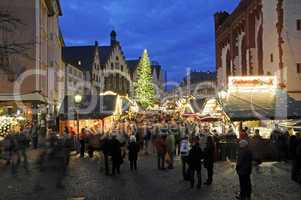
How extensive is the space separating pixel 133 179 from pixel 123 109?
3366cm

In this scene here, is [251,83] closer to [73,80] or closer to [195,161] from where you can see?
[195,161]

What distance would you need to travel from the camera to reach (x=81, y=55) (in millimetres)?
96875

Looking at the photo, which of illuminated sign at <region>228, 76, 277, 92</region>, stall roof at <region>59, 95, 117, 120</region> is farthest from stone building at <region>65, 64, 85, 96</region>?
illuminated sign at <region>228, 76, 277, 92</region>

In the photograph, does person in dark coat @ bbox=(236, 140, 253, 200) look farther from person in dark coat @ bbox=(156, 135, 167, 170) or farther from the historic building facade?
the historic building facade

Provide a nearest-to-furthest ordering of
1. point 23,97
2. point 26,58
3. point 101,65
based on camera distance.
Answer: point 23,97, point 26,58, point 101,65

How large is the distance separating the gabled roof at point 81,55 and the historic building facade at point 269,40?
132ft

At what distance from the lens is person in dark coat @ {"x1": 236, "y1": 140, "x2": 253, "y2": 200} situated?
1470 cm

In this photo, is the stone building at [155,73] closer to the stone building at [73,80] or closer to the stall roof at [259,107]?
the stone building at [73,80]

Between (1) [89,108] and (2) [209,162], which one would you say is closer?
(2) [209,162]

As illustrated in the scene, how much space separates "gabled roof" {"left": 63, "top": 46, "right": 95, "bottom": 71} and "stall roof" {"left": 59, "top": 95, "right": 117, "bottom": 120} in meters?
54.1

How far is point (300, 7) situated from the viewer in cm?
3984

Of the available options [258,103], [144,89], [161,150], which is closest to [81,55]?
[144,89]

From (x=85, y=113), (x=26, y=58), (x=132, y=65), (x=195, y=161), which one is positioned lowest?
(x=195, y=161)

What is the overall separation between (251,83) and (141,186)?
49.4 ft
